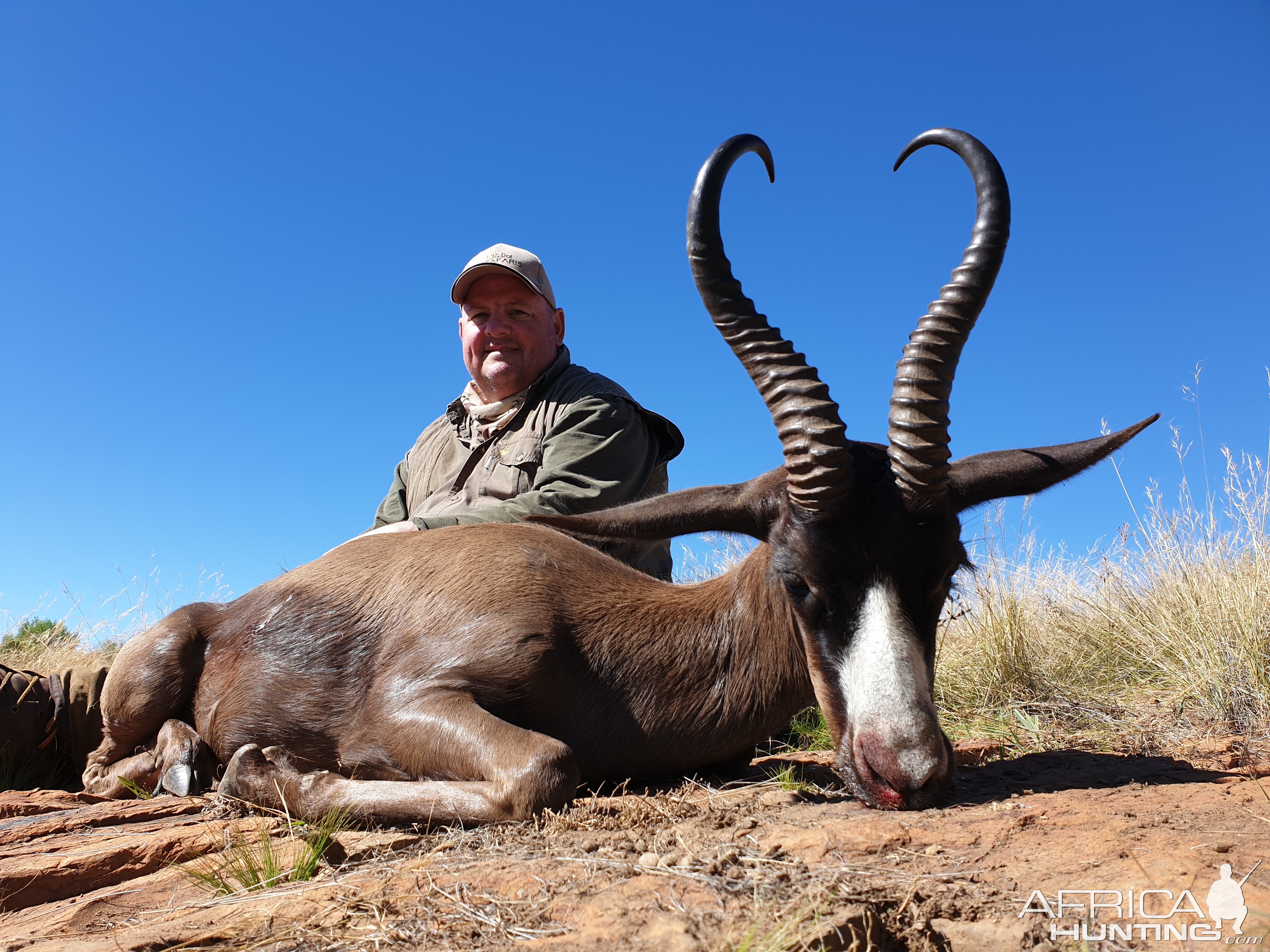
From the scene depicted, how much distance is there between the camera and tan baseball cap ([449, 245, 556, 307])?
708cm

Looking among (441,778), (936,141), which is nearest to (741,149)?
(936,141)

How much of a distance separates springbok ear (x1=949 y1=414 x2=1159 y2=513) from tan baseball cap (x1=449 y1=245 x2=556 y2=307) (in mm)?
4043

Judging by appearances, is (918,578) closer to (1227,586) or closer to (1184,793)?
(1184,793)

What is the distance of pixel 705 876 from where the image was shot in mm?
2580

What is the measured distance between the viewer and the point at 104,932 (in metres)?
2.74

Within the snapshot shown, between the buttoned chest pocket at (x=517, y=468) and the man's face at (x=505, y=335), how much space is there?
0.65 m

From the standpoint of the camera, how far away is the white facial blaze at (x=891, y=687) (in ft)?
10.5

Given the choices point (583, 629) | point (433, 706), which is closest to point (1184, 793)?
point (583, 629)

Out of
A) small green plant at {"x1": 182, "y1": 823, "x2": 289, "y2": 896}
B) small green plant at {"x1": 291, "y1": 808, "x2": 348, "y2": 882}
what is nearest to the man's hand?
small green plant at {"x1": 291, "y1": 808, "x2": 348, "y2": 882}

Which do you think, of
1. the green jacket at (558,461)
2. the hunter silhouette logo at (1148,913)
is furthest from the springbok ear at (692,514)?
the hunter silhouette logo at (1148,913)

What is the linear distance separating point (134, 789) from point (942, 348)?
4554 millimetres

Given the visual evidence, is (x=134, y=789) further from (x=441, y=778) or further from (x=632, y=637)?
(x=632, y=637)

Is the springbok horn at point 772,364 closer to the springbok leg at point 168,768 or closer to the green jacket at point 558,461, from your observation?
the green jacket at point 558,461

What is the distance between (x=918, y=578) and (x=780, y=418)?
864 mm
